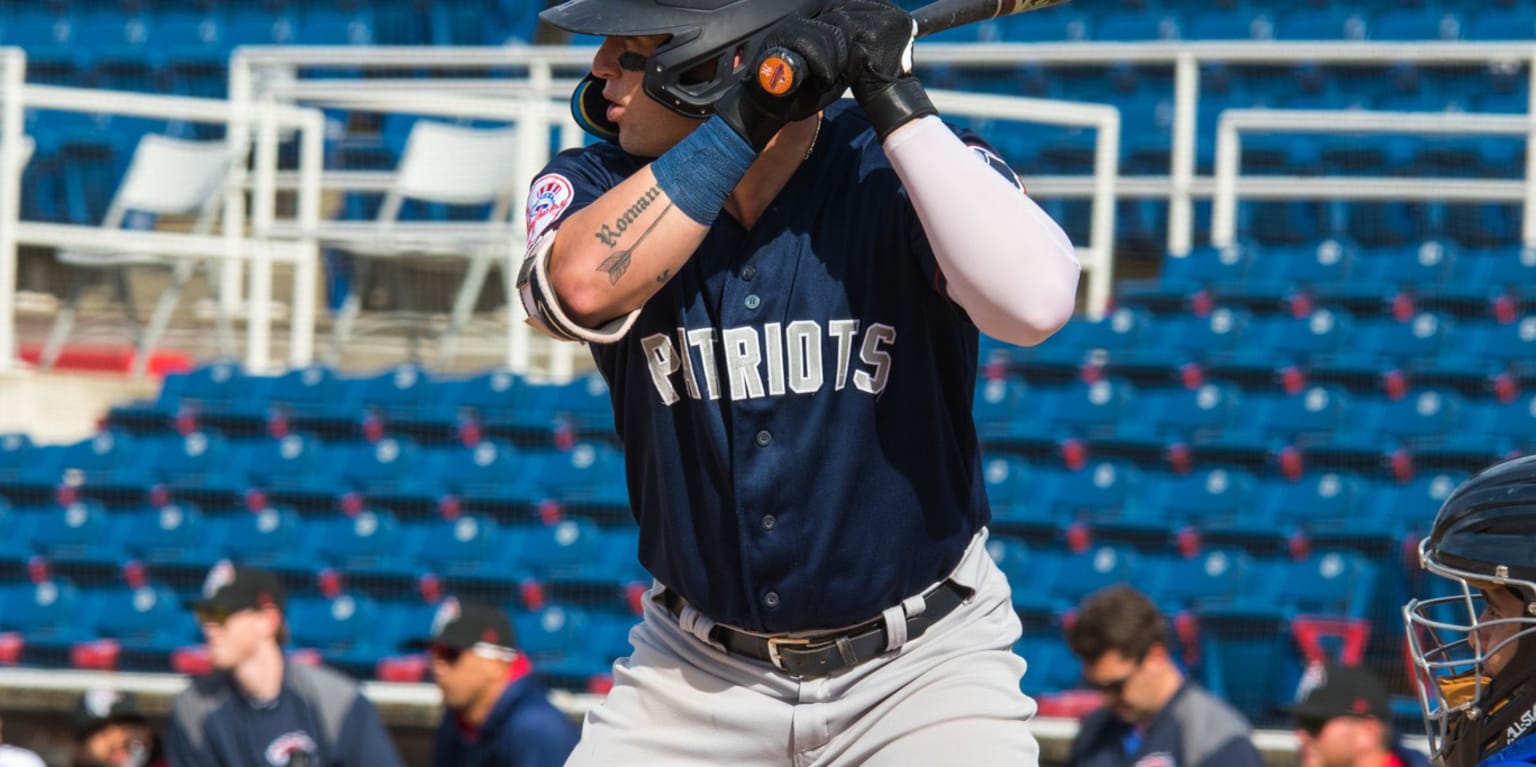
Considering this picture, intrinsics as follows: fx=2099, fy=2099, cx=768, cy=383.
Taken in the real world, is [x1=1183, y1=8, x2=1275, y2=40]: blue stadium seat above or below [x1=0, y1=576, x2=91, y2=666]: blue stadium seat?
above

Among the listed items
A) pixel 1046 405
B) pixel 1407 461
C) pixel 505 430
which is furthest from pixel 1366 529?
pixel 505 430

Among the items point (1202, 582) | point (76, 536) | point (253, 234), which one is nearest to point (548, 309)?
point (1202, 582)

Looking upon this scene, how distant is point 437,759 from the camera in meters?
5.39

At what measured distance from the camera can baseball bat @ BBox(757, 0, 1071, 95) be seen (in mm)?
2219

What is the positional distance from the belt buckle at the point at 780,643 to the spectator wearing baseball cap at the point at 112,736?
4.71m

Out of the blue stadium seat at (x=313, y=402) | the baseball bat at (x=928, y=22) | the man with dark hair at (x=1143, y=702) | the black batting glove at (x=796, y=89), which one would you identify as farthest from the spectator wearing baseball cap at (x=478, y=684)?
the blue stadium seat at (x=313, y=402)

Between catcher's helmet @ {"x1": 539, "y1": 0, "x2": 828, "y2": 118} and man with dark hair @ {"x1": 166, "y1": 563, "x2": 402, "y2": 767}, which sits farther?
man with dark hair @ {"x1": 166, "y1": 563, "x2": 402, "y2": 767}

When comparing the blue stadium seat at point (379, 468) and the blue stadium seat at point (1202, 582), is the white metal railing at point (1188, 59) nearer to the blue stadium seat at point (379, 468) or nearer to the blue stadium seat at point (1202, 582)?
the blue stadium seat at point (1202, 582)

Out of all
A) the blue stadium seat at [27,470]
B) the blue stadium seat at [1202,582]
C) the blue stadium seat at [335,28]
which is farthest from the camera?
the blue stadium seat at [335,28]

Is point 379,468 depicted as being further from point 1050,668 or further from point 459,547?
point 1050,668

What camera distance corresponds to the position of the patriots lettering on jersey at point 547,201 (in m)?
2.49

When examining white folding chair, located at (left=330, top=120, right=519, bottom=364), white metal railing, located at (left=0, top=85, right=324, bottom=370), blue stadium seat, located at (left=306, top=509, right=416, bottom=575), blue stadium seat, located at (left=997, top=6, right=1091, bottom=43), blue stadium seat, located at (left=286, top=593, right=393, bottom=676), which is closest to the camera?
blue stadium seat, located at (left=286, top=593, right=393, bottom=676)

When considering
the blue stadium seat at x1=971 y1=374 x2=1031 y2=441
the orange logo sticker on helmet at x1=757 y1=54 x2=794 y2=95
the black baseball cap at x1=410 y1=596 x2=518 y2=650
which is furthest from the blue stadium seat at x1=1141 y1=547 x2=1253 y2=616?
the orange logo sticker on helmet at x1=757 y1=54 x2=794 y2=95

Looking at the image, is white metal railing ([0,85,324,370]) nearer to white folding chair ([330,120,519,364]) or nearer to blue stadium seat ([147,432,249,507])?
white folding chair ([330,120,519,364])
